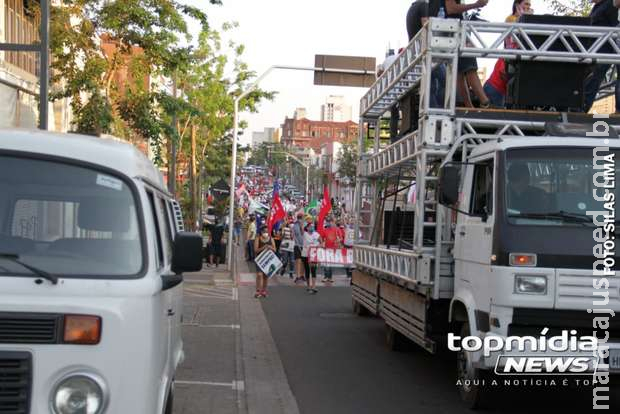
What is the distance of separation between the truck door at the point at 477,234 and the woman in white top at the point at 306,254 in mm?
13011

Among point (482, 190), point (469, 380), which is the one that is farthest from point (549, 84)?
point (469, 380)

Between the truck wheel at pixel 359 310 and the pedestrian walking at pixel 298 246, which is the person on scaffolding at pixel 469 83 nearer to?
the truck wheel at pixel 359 310

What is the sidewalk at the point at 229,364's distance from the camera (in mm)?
8383

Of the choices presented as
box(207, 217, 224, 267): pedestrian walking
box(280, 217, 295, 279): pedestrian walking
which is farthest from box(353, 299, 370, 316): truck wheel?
box(207, 217, 224, 267): pedestrian walking

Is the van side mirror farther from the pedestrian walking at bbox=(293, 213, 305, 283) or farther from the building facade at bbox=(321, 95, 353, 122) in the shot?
the building facade at bbox=(321, 95, 353, 122)

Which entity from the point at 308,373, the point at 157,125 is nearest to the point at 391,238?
the point at 308,373

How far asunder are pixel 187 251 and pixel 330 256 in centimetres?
1828

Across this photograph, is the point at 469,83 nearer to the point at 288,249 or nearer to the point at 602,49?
the point at 602,49

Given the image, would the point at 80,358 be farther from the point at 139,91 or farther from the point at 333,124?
the point at 333,124

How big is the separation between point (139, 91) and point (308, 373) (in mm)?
11083

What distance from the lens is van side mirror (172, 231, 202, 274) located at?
4.85 m

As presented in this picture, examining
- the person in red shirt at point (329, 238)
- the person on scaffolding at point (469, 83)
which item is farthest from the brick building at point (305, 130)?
the person on scaffolding at point (469, 83)

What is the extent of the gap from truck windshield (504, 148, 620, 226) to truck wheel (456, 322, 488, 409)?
4.64 feet

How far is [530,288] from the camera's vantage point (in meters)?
7.40
